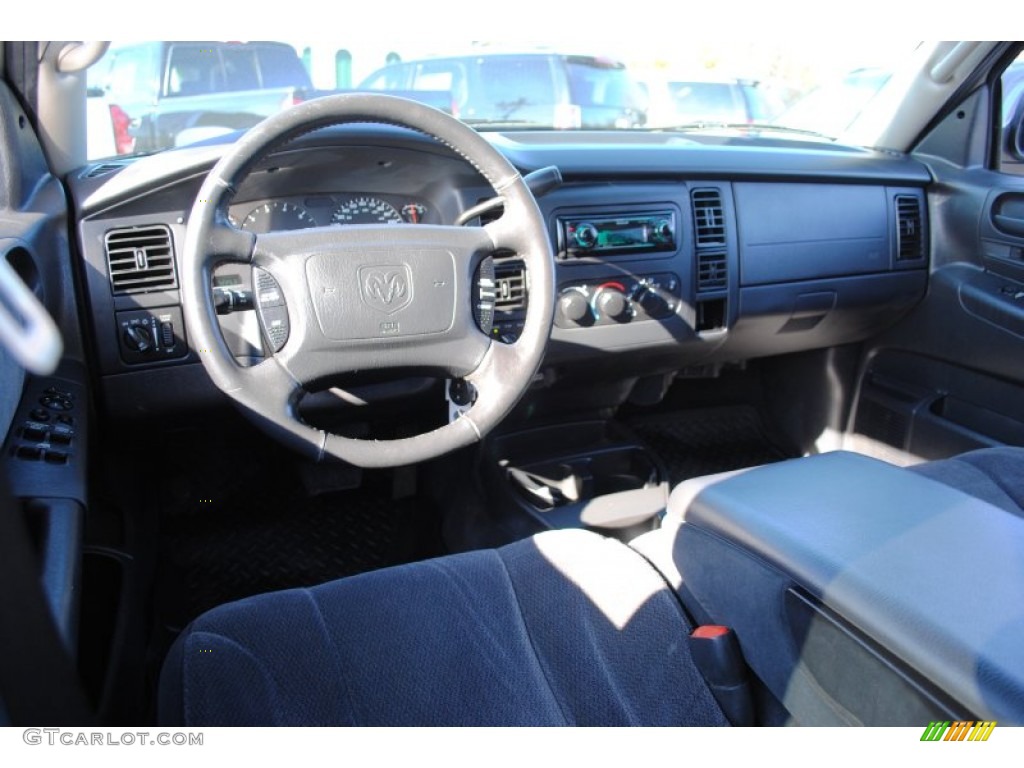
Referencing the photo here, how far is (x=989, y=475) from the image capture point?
4.98 ft

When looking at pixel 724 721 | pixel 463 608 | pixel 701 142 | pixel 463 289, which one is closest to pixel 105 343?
pixel 463 289

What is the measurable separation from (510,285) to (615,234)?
343 millimetres

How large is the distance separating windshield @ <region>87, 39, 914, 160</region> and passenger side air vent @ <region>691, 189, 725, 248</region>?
395mm

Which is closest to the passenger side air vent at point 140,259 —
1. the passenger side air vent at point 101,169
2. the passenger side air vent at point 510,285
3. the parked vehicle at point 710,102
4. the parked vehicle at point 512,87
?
the passenger side air vent at point 101,169

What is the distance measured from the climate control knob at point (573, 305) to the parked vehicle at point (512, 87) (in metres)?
0.63

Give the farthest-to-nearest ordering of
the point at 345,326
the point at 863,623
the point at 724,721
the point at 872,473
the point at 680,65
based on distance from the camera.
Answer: the point at 680,65 → the point at 345,326 → the point at 872,473 → the point at 724,721 → the point at 863,623

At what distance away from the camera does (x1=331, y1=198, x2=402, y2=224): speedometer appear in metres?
1.90

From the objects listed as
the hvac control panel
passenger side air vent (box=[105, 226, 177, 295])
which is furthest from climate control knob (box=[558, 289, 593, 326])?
passenger side air vent (box=[105, 226, 177, 295])

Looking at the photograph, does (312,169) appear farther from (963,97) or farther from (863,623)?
(963,97)

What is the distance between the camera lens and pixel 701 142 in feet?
8.04

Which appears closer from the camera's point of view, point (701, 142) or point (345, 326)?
point (345, 326)

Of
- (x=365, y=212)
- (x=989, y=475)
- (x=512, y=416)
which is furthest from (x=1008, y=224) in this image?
(x=365, y=212)

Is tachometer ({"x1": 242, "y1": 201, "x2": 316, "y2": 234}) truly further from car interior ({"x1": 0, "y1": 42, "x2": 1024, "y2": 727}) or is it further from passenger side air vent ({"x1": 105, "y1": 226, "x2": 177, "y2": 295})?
passenger side air vent ({"x1": 105, "y1": 226, "x2": 177, "y2": 295})

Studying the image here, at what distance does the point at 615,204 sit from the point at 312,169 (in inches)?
30.3
